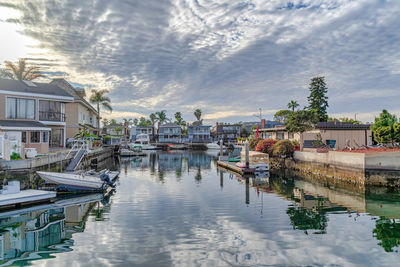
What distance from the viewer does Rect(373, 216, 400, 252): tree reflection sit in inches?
495

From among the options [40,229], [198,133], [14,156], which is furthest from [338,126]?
[198,133]

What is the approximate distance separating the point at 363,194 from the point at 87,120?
51084 mm

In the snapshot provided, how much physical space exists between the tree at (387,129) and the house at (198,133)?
83.0m

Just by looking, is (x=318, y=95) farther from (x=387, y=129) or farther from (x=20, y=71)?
(x=20, y=71)

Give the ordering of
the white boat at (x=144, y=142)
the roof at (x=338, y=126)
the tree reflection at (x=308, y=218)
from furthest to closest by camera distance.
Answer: the white boat at (x=144, y=142) < the roof at (x=338, y=126) < the tree reflection at (x=308, y=218)

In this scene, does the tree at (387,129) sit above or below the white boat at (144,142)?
above

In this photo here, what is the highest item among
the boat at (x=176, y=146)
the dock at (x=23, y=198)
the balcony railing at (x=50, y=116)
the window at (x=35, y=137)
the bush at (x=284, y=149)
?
the balcony railing at (x=50, y=116)

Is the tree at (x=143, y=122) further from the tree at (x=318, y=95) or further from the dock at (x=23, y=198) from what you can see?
the dock at (x=23, y=198)

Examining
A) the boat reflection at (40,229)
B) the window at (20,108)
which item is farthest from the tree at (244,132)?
the boat reflection at (40,229)

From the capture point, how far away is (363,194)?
23375 millimetres

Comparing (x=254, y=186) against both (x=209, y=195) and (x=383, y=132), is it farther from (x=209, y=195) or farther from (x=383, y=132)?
(x=383, y=132)

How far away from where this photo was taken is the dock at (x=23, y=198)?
17.3 m

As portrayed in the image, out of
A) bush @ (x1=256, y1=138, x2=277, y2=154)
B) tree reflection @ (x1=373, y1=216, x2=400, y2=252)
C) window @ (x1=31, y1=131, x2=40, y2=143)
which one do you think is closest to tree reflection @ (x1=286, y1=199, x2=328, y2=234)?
tree reflection @ (x1=373, y1=216, x2=400, y2=252)

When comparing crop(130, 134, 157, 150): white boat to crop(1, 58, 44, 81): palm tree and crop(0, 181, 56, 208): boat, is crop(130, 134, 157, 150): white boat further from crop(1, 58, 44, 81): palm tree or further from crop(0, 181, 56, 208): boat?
crop(0, 181, 56, 208): boat
